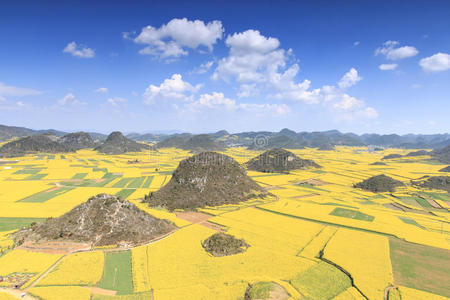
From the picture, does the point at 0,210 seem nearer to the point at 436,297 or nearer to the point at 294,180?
the point at 436,297

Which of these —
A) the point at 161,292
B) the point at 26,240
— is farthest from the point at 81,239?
the point at 161,292

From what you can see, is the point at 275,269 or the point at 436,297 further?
the point at 275,269

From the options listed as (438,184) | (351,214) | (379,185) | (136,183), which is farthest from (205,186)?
(438,184)

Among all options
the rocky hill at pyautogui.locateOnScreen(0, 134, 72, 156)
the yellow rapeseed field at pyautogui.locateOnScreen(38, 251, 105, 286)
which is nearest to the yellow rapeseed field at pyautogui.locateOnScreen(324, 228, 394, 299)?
the yellow rapeseed field at pyautogui.locateOnScreen(38, 251, 105, 286)

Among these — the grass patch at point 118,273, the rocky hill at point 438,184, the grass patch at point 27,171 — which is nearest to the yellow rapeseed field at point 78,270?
the grass patch at point 118,273

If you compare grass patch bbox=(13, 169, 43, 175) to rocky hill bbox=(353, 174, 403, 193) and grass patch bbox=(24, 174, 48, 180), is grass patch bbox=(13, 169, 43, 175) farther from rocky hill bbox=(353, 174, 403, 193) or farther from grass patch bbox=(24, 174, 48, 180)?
rocky hill bbox=(353, 174, 403, 193)

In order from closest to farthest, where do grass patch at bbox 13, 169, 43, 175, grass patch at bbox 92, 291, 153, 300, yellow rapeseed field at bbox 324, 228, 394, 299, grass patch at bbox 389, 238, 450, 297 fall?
grass patch at bbox 92, 291, 153, 300
yellow rapeseed field at bbox 324, 228, 394, 299
grass patch at bbox 389, 238, 450, 297
grass patch at bbox 13, 169, 43, 175

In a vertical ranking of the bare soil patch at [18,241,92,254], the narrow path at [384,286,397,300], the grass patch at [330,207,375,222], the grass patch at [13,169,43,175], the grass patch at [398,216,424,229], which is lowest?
the grass patch at [398,216,424,229]
